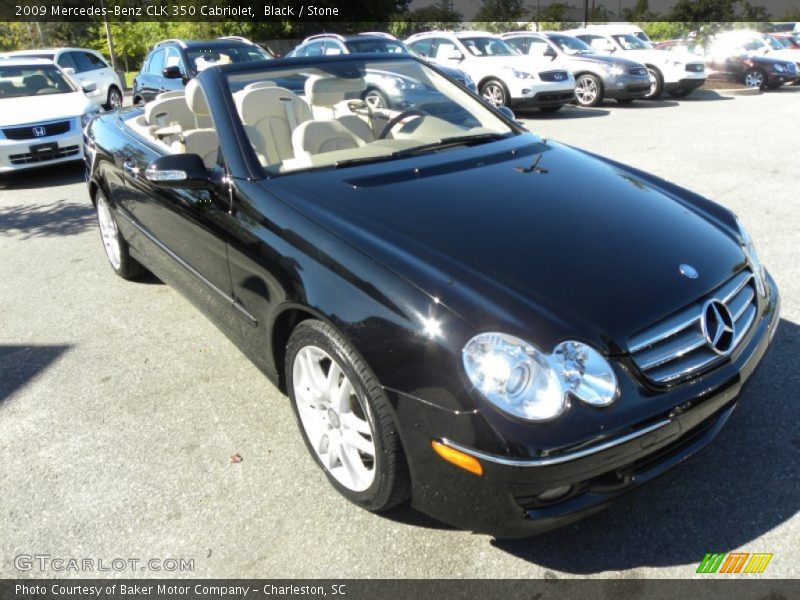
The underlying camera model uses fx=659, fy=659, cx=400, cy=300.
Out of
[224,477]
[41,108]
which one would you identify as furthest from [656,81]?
[224,477]

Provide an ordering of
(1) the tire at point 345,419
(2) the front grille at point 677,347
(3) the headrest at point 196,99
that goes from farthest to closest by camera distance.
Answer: (3) the headrest at point 196,99, (1) the tire at point 345,419, (2) the front grille at point 677,347

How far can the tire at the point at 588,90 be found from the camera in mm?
13594

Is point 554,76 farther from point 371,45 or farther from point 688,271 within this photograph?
point 688,271

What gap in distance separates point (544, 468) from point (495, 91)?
39.3ft

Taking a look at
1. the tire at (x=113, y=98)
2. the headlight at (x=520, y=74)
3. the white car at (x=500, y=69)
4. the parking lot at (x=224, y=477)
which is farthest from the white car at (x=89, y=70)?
the parking lot at (x=224, y=477)

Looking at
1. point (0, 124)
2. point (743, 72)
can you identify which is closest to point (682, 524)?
point (0, 124)

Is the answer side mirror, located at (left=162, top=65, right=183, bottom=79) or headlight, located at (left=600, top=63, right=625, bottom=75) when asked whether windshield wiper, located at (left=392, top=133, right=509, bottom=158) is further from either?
headlight, located at (left=600, top=63, right=625, bottom=75)

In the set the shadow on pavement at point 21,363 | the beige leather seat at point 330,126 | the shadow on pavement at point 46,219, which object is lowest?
the shadow on pavement at point 21,363

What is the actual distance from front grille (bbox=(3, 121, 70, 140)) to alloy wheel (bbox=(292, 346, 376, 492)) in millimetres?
7362

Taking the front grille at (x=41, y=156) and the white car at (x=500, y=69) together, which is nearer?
the front grille at (x=41, y=156)

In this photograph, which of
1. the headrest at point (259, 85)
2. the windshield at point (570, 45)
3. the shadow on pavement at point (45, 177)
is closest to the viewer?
the headrest at point (259, 85)

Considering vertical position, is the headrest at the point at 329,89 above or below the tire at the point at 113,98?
above

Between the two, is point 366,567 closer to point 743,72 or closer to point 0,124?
point 0,124

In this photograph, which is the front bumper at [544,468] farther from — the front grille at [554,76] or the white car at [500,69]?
the front grille at [554,76]
